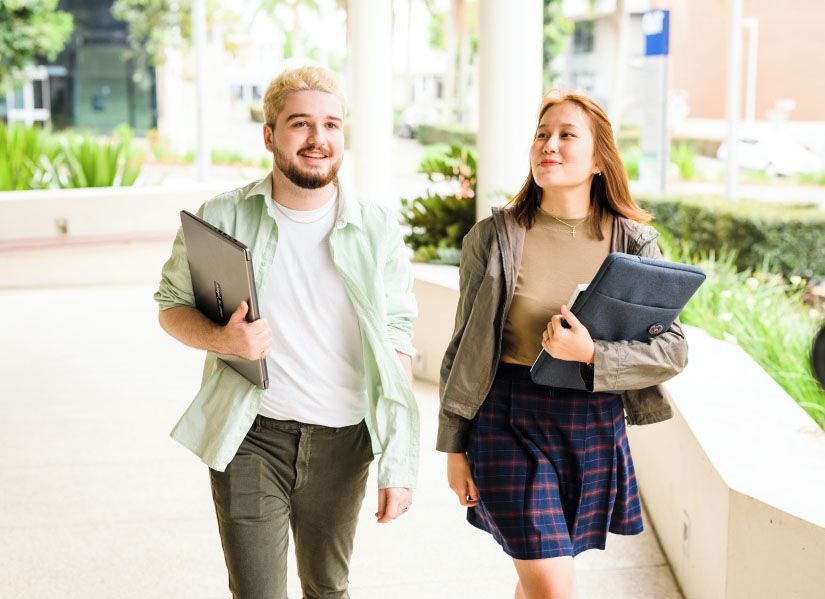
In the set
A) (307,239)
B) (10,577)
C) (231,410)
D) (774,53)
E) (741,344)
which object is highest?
(774,53)

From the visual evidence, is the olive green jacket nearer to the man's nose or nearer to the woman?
the woman

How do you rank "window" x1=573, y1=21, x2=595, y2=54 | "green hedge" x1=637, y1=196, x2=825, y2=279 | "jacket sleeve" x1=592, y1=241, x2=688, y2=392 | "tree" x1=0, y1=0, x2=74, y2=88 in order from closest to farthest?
"jacket sleeve" x1=592, y1=241, x2=688, y2=392 < "green hedge" x1=637, y1=196, x2=825, y2=279 < "tree" x1=0, y1=0, x2=74, y2=88 < "window" x1=573, y1=21, x2=595, y2=54

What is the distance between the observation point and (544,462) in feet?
8.99

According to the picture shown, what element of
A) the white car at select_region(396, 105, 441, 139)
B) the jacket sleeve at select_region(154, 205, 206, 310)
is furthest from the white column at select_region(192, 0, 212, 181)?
the white car at select_region(396, 105, 441, 139)

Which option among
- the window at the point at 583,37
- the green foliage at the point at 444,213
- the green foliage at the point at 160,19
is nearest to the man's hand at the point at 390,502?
the green foliage at the point at 444,213

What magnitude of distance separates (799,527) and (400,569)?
190 cm

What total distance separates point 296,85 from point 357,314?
0.56m

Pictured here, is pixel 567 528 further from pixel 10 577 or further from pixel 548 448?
pixel 10 577

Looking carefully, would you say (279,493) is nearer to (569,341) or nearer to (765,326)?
(569,341)

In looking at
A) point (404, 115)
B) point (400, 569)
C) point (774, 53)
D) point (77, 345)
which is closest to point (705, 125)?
point (774, 53)

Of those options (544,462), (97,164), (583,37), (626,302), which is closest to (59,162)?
(97,164)

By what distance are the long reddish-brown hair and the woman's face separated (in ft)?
0.07

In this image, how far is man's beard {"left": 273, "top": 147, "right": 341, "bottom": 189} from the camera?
104 inches

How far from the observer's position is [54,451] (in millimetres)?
6164
